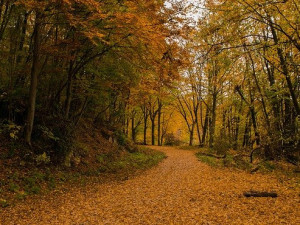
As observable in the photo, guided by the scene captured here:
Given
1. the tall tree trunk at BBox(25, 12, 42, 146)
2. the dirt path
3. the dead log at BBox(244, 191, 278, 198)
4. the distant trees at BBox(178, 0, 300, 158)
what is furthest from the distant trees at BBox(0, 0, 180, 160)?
the dead log at BBox(244, 191, 278, 198)

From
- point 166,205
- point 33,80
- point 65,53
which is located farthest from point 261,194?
point 33,80

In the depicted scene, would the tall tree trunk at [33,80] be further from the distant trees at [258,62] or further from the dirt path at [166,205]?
the distant trees at [258,62]

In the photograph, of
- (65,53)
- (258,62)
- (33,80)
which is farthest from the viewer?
(258,62)

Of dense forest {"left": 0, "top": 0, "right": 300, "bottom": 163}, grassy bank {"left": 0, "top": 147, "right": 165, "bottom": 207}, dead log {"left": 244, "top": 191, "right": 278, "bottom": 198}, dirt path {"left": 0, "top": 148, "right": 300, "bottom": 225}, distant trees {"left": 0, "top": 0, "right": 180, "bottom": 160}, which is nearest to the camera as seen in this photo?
dirt path {"left": 0, "top": 148, "right": 300, "bottom": 225}

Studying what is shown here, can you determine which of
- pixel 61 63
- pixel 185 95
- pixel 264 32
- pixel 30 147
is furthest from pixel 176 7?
pixel 185 95

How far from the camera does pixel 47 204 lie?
604 centimetres

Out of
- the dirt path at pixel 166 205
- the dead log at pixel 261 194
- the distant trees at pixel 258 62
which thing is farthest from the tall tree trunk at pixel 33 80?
the dead log at pixel 261 194

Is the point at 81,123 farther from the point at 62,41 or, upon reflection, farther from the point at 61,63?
the point at 62,41

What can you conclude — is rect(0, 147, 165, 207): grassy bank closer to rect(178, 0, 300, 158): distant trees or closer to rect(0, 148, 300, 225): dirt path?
rect(0, 148, 300, 225): dirt path

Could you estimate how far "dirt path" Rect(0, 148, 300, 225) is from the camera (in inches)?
200

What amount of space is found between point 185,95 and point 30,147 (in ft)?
65.0

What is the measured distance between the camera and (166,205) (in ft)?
20.2

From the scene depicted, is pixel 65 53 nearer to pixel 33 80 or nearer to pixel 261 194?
pixel 33 80

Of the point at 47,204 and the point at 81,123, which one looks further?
the point at 81,123
